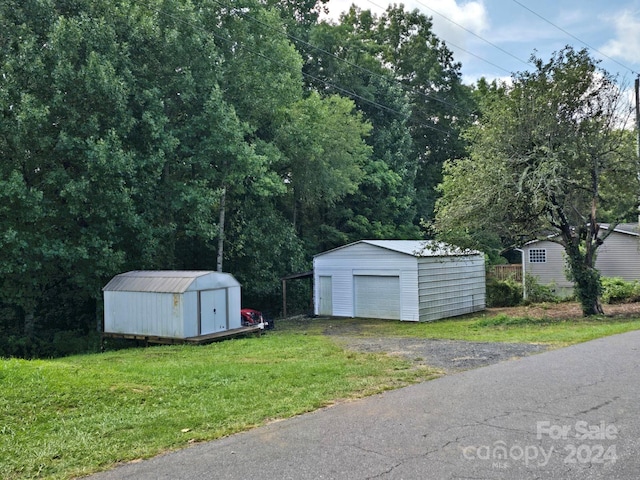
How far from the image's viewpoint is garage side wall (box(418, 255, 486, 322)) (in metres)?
18.9

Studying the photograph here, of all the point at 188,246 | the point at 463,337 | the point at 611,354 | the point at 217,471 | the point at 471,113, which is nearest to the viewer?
the point at 217,471

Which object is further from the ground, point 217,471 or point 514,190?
point 514,190

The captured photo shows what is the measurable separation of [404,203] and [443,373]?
81.8 ft

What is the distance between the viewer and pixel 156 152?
1767 centimetres

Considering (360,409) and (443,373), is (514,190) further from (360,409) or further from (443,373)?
(360,409)

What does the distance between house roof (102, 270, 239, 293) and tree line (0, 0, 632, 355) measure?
71cm

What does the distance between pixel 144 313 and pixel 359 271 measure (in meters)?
7.91

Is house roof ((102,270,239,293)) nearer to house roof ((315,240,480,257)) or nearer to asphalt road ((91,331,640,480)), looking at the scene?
house roof ((315,240,480,257))

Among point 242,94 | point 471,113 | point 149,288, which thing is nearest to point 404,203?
point 471,113

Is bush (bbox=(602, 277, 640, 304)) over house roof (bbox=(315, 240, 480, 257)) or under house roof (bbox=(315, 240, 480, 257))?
under

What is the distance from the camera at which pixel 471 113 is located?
3862 centimetres

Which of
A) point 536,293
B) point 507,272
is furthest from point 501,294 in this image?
point 507,272

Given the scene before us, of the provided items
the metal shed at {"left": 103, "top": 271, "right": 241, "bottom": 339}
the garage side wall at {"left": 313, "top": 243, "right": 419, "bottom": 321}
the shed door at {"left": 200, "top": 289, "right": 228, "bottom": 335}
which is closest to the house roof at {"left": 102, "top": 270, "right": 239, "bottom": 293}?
the metal shed at {"left": 103, "top": 271, "right": 241, "bottom": 339}

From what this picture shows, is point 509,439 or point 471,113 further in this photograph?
point 471,113
